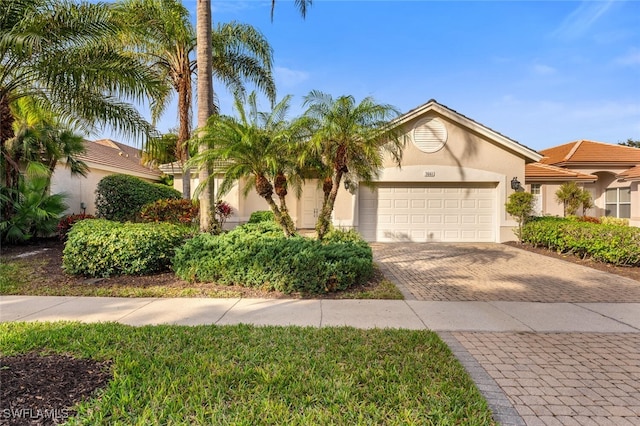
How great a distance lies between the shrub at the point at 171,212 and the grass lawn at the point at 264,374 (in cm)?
603

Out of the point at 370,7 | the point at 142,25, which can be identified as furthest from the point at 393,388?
the point at 142,25

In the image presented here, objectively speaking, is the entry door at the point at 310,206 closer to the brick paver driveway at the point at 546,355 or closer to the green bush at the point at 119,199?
the green bush at the point at 119,199

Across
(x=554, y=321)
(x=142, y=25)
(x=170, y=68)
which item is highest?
(x=142, y=25)

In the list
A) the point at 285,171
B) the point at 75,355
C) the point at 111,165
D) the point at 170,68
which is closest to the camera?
the point at 75,355

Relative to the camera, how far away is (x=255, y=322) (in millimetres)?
4668

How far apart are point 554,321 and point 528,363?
186 cm

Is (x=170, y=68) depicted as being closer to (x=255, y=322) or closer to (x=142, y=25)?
(x=142, y=25)

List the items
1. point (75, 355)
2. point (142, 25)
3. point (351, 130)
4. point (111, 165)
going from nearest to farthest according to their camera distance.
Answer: point (75, 355), point (351, 130), point (142, 25), point (111, 165)

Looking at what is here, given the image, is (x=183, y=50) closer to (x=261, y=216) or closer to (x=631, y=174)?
(x=261, y=216)

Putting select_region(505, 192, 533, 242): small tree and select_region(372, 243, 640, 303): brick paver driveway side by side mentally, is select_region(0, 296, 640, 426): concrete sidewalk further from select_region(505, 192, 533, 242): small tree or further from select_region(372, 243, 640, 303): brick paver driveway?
select_region(505, 192, 533, 242): small tree

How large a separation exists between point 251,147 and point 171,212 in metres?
4.86

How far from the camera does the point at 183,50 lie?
1179cm

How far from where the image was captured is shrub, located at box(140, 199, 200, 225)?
33.5 ft

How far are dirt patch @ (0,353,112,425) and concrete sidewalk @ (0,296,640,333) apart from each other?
4.49 ft
